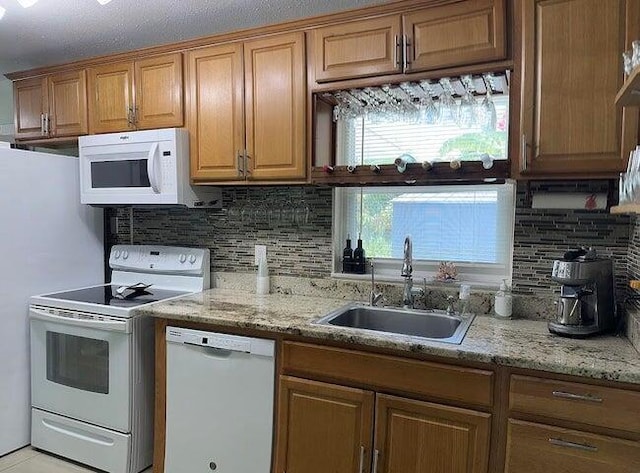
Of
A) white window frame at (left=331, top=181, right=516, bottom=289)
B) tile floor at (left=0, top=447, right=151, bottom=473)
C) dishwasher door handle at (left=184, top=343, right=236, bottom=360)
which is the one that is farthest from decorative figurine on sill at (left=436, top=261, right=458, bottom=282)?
tile floor at (left=0, top=447, right=151, bottom=473)

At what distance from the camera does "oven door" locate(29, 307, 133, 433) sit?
7.04 feet

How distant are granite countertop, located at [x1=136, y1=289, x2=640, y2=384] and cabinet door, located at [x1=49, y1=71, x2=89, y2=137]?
1.30 m

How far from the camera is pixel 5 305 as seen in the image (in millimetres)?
2336

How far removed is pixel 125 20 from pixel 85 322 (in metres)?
1.60

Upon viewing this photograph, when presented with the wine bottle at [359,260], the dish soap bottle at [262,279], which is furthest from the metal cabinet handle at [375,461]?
the dish soap bottle at [262,279]

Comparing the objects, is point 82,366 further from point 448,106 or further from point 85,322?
point 448,106

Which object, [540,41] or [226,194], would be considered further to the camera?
[226,194]

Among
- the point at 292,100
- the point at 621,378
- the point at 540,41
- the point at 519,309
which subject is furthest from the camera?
the point at 292,100

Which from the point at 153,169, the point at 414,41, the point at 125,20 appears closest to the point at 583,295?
the point at 414,41

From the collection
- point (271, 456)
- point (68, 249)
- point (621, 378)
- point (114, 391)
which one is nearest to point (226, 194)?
point (68, 249)

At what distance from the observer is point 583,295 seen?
1.63 meters

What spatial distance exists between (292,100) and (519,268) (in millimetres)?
1317

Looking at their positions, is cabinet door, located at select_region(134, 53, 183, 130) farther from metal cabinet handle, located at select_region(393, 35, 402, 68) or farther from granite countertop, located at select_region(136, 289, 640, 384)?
metal cabinet handle, located at select_region(393, 35, 402, 68)

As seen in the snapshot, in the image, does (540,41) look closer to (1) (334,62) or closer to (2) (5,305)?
(1) (334,62)
